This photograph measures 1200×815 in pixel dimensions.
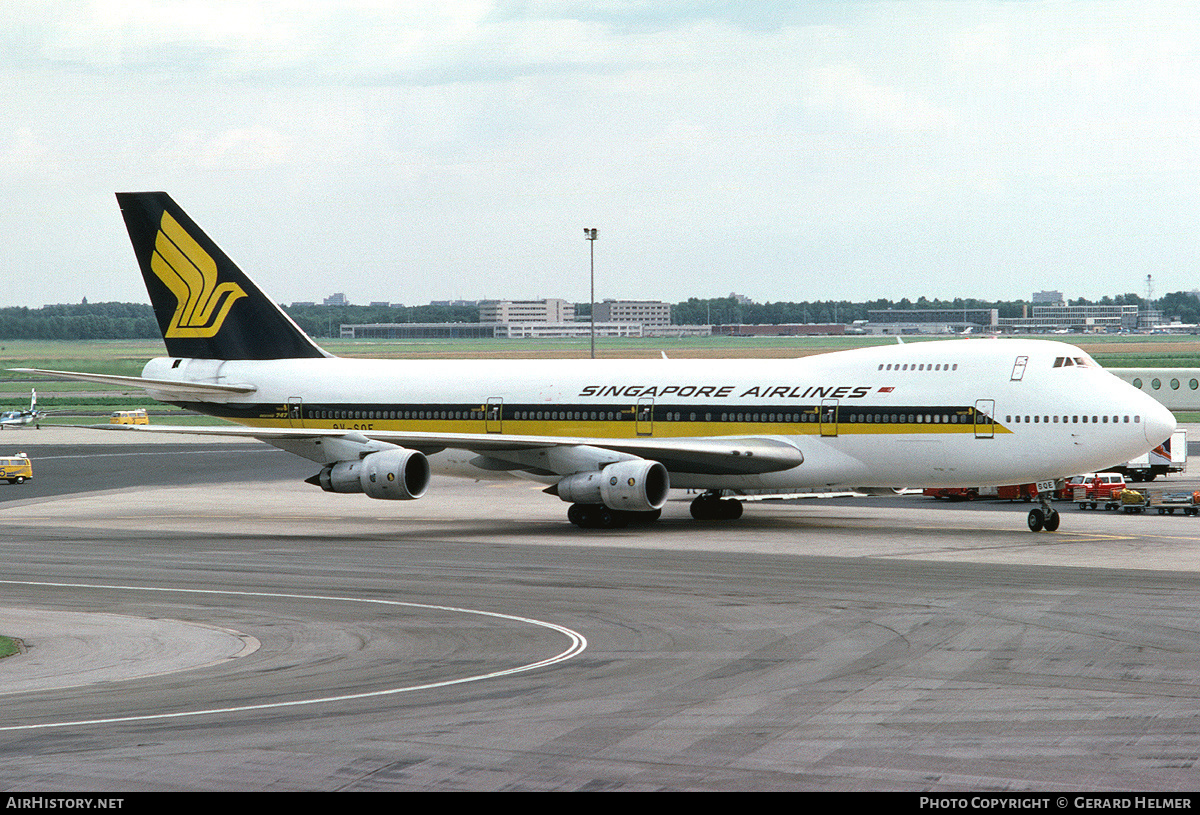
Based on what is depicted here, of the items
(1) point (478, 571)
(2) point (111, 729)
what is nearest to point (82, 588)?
(1) point (478, 571)

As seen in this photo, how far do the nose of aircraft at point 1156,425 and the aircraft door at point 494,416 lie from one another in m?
19.4

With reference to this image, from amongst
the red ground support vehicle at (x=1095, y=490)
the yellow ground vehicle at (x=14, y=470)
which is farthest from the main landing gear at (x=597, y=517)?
the yellow ground vehicle at (x=14, y=470)

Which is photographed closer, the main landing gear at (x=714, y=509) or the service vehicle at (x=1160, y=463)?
the main landing gear at (x=714, y=509)

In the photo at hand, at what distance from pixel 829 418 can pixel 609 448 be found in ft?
21.6

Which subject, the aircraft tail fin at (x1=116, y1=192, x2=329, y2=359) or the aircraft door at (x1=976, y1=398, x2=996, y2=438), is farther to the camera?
the aircraft tail fin at (x1=116, y1=192, x2=329, y2=359)

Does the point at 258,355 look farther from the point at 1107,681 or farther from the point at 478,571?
the point at 1107,681

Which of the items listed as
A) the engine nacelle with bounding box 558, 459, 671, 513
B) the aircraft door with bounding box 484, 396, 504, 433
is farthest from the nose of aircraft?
the aircraft door with bounding box 484, 396, 504, 433

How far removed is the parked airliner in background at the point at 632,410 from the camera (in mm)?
39781

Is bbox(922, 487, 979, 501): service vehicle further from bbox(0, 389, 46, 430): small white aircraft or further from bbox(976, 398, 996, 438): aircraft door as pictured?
bbox(0, 389, 46, 430): small white aircraft

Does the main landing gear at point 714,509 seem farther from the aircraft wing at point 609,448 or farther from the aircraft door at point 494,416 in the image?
the aircraft door at point 494,416

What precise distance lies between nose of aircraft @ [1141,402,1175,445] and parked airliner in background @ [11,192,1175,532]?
5cm

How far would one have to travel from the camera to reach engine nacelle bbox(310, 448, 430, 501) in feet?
138

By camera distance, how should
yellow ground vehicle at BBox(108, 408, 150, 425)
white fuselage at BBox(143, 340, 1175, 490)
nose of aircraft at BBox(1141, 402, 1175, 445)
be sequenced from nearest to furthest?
nose of aircraft at BBox(1141, 402, 1175, 445) → white fuselage at BBox(143, 340, 1175, 490) → yellow ground vehicle at BBox(108, 408, 150, 425)

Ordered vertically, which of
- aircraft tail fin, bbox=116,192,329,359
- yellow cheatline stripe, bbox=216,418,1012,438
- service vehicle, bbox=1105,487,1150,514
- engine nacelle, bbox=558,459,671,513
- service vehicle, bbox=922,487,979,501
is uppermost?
aircraft tail fin, bbox=116,192,329,359
